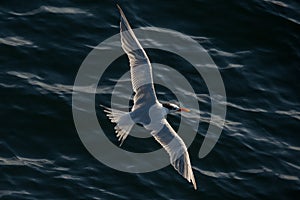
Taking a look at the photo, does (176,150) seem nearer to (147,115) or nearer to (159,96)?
(147,115)

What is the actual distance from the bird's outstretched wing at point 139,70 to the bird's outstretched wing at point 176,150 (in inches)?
29.8

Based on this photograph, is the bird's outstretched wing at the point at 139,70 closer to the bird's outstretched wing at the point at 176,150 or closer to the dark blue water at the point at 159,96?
the bird's outstretched wing at the point at 176,150

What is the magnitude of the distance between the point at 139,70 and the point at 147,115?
996mm

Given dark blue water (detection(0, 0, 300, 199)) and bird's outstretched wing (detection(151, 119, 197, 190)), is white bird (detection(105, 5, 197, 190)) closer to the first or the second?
bird's outstretched wing (detection(151, 119, 197, 190))

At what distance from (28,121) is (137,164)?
8.06ft

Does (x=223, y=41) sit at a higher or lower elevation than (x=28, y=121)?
higher

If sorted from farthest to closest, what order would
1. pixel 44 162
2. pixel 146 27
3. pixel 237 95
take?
pixel 146 27 < pixel 237 95 < pixel 44 162

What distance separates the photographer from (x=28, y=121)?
47.6 feet

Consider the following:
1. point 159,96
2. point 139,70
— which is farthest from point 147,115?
point 159,96

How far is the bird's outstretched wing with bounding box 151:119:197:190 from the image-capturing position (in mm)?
12812

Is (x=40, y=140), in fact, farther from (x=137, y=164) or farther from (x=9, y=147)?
(x=137, y=164)

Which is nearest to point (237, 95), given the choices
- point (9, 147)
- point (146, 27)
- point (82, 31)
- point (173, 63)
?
point (173, 63)

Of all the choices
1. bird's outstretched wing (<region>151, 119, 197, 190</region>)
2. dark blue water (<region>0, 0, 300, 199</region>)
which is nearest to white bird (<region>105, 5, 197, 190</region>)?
bird's outstretched wing (<region>151, 119, 197, 190</region>)

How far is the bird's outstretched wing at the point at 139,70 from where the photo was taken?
45.6ft
